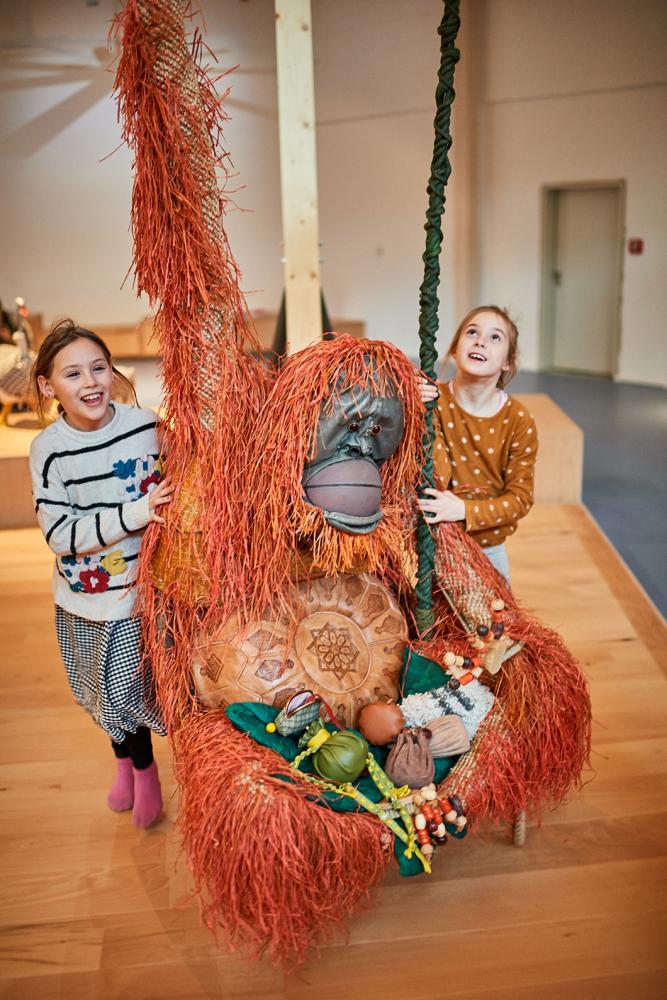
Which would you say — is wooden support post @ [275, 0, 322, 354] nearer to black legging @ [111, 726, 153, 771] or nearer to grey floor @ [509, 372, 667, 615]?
black legging @ [111, 726, 153, 771]

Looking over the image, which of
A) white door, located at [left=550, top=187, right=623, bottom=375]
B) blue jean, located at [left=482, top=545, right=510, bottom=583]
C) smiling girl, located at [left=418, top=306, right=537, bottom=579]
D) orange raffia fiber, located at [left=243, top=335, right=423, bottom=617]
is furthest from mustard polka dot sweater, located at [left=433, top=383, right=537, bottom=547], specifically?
white door, located at [left=550, top=187, right=623, bottom=375]

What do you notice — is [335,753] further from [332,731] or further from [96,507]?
[96,507]

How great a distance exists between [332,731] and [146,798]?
1.89 feet

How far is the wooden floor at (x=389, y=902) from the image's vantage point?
1.56 metres

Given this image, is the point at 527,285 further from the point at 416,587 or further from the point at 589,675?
the point at 416,587

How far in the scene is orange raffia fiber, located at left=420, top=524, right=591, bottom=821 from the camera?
5.31ft

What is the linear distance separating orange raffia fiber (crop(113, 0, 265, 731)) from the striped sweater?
75 mm

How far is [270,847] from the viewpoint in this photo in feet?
4.55

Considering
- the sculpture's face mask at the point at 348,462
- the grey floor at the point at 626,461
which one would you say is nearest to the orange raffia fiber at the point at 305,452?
the sculpture's face mask at the point at 348,462

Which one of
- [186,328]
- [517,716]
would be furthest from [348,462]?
[517,716]

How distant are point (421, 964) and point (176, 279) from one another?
124 cm

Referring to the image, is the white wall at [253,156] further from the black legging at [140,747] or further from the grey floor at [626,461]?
the black legging at [140,747]

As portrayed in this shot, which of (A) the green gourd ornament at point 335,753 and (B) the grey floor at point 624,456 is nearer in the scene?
(A) the green gourd ornament at point 335,753

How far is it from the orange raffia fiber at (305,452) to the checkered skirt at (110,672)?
0.31 metres
